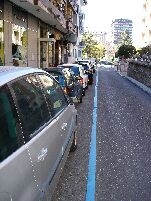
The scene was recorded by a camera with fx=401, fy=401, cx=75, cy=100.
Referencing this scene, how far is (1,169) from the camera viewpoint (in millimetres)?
2654

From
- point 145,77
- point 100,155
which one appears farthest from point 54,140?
point 145,77

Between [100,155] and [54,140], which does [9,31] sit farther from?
[54,140]

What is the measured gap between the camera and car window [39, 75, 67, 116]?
4.86 m

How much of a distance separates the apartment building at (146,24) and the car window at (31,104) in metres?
92.2

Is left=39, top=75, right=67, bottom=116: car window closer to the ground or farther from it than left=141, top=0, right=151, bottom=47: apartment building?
closer to the ground

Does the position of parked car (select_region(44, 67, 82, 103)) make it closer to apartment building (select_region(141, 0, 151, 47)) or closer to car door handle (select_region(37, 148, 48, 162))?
car door handle (select_region(37, 148, 48, 162))

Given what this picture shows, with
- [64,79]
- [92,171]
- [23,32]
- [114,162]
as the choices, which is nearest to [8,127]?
[92,171]

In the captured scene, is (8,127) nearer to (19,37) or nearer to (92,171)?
(92,171)

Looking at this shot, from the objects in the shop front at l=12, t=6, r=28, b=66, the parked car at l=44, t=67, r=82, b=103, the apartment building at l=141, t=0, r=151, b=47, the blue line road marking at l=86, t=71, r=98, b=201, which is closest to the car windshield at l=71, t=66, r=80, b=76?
the parked car at l=44, t=67, r=82, b=103

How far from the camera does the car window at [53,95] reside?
15.9 feet

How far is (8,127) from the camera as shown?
3.02 metres

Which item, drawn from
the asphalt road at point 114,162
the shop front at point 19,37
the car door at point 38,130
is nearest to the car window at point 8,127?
the car door at point 38,130

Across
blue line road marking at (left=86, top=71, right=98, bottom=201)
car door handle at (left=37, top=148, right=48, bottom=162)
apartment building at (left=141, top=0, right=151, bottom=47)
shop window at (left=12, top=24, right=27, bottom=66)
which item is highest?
apartment building at (left=141, top=0, right=151, bottom=47)

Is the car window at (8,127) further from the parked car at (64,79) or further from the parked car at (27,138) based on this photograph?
the parked car at (64,79)
